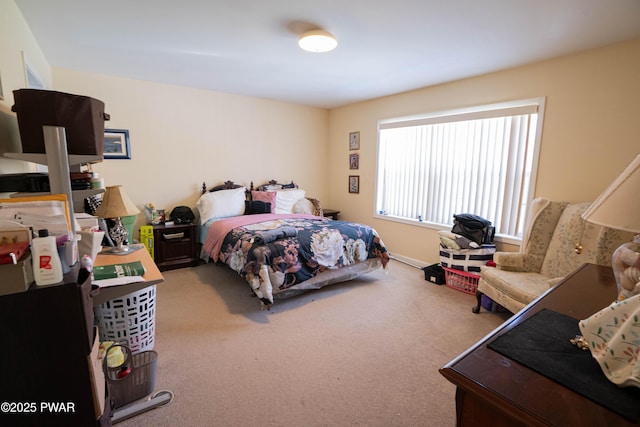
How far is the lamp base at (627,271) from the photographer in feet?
3.58

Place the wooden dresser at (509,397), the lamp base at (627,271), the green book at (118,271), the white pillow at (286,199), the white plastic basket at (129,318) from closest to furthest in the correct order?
the wooden dresser at (509,397) < the lamp base at (627,271) < the green book at (118,271) < the white plastic basket at (129,318) < the white pillow at (286,199)

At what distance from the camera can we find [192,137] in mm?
4062

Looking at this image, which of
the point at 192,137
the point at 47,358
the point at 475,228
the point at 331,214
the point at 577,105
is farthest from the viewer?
the point at 331,214

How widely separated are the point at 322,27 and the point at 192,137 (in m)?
2.61

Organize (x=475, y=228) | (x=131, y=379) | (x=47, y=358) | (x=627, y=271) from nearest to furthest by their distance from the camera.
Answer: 1. (x=47, y=358)
2. (x=627, y=271)
3. (x=131, y=379)
4. (x=475, y=228)

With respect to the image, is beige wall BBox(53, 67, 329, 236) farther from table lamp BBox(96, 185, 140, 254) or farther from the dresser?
the dresser

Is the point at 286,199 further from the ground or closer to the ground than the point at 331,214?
further from the ground

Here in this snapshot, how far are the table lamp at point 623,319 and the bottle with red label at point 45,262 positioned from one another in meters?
1.57

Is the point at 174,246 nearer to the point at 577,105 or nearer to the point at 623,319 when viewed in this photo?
the point at 623,319

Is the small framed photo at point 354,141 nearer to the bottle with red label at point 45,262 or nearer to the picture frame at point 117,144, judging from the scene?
the picture frame at point 117,144

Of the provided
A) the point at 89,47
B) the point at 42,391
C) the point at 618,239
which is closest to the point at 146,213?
the point at 89,47

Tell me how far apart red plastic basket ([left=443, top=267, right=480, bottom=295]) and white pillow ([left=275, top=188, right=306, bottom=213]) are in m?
2.39

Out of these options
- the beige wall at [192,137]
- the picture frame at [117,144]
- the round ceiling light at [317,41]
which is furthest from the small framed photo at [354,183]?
the picture frame at [117,144]

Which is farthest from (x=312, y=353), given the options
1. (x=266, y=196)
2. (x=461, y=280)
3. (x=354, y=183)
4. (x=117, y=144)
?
(x=117, y=144)
